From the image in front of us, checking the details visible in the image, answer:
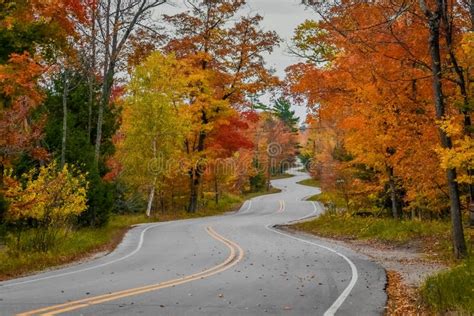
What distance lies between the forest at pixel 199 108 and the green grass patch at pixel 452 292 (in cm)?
356

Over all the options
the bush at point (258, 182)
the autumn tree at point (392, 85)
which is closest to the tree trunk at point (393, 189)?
the autumn tree at point (392, 85)

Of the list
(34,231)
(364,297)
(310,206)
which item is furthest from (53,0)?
(310,206)

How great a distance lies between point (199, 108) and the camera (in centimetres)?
3334

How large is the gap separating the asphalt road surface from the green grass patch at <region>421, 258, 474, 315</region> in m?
0.89

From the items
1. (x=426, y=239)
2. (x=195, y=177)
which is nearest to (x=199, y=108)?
(x=195, y=177)

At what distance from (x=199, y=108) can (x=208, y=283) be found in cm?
2340

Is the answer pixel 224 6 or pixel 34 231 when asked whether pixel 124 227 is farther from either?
pixel 224 6

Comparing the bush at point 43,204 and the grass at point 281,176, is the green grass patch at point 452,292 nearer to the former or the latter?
the bush at point 43,204

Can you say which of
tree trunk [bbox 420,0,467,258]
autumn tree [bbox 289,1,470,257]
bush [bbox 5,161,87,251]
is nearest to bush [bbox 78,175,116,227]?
bush [bbox 5,161,87,251]

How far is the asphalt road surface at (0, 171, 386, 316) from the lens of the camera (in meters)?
8.25

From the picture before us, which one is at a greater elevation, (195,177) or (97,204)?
(195,177)

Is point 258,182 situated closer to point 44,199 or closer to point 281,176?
point 281,176

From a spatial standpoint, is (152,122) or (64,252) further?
(152,122)

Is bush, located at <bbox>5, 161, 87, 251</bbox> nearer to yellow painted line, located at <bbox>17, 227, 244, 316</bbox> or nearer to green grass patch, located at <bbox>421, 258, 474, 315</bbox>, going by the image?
yellow painted line, located at <bbox>17, 227, 244, 316</bbox>
